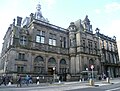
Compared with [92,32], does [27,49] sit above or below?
below

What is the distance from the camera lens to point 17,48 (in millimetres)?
31797

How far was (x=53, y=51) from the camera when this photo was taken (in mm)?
37594

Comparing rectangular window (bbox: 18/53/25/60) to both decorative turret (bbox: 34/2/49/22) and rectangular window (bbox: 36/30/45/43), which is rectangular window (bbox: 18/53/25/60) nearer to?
rectangular window (bbox: 36/30/45/43)

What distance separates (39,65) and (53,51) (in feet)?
18.3

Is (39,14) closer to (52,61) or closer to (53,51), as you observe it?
(53,51)

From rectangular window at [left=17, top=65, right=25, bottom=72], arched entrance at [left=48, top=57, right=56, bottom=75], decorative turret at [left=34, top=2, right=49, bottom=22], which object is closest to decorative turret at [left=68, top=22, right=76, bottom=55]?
arched entrance at [left=48, top=57, right=56, bottom=75]

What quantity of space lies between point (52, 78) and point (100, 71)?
18948 mm

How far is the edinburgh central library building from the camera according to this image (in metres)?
32.3

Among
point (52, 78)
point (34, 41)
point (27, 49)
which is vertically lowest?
point (52, 78)

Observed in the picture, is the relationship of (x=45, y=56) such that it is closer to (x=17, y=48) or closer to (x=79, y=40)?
(x=17, y=48)

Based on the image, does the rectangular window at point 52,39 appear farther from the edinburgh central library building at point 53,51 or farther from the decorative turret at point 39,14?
the decorative turret at point 39,14

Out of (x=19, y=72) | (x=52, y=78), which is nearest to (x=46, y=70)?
(x=52, y=78)

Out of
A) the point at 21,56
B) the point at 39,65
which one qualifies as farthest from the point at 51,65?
the point at 21,56

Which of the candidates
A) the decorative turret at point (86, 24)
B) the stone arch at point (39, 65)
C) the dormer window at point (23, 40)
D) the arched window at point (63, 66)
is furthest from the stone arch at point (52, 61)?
the decorative turret at point (86, 24)
